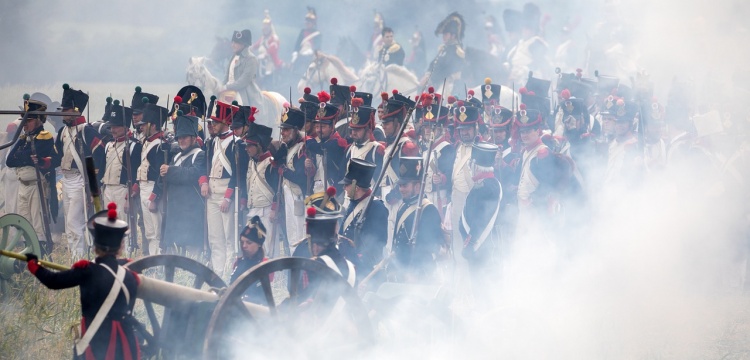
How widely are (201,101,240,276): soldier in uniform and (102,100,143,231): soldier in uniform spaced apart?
1007 millimetres

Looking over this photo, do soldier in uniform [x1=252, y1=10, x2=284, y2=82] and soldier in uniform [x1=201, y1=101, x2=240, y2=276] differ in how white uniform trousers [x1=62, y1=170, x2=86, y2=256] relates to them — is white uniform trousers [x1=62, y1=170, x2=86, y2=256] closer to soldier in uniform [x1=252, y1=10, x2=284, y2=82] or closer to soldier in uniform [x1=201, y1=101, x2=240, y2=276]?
soldier in uniform [x1=201, y1=101, x2=240, y2=276]

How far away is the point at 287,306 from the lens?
18.9ft

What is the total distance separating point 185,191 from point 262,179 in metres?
1.01

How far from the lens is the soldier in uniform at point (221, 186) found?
10258mm

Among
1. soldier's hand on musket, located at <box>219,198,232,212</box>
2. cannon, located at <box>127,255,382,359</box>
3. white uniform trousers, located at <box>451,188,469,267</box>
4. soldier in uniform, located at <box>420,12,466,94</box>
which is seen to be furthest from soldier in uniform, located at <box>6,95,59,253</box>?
soldier in uniform, located at <box>420,12,466,94</box>

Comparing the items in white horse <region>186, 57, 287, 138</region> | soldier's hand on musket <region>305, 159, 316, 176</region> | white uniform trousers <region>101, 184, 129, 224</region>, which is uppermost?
white horse <region>186, 57, 287, 138</region>

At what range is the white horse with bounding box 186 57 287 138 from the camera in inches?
750

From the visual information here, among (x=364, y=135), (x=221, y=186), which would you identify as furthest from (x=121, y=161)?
(x=364, y=135)

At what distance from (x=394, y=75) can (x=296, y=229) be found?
1112 centimetres

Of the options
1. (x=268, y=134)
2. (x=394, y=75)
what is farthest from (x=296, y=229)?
(x=394, y=75)

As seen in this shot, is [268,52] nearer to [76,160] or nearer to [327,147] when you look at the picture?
[76,160]

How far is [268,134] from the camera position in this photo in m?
10.1

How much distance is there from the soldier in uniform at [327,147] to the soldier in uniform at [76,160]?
285 cm

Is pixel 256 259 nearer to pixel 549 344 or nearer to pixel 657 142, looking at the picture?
pixel 549 344
